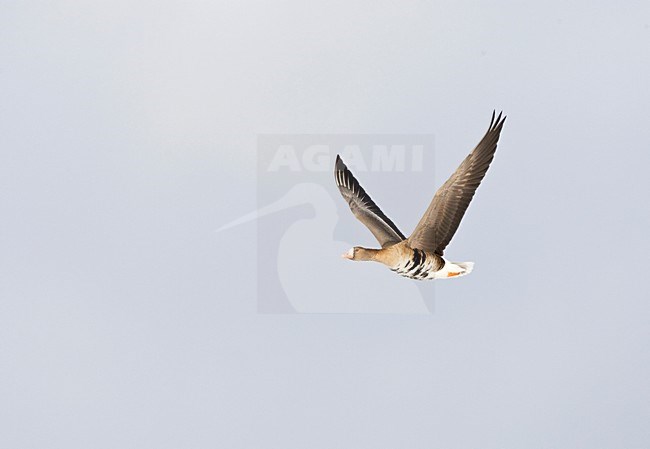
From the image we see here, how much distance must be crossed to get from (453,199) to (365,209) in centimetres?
443

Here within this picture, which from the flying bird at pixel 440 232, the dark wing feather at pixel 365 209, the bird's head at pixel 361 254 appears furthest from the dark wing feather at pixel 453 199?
the dark wing feather at pixel 365 209

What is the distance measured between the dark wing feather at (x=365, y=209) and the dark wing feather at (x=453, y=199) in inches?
64.6

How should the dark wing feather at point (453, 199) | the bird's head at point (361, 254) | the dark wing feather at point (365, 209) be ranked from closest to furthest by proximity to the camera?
the dark wing feather at point (453, 199) < the bird's head at point (361, 254) < the dark wing feather at point (365, 209)

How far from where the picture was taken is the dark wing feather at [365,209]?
934 inches

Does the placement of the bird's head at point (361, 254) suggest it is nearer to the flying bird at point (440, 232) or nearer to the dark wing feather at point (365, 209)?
the flying bird at point (440, 232)

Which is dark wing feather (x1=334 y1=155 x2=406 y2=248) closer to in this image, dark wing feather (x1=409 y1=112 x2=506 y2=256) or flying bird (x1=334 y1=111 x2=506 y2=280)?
flying bird (x1=334 y1=111 x2=506 y2=280)

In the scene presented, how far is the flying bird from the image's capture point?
2083 cm

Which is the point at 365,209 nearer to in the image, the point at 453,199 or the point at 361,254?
the point at 361,254

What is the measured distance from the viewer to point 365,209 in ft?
82.7

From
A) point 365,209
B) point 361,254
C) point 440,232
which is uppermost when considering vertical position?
point 365,209

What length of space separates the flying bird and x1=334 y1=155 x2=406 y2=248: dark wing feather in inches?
13.0

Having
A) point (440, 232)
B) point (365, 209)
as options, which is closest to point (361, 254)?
point (440, 232)

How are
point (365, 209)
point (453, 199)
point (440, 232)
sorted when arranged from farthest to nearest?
point (365, 209), point (440, 232), point (453, 199)

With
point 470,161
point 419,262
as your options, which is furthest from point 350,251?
point 470,161
